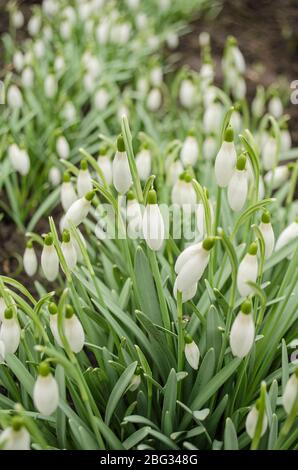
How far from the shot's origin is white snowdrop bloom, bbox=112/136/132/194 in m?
1.61

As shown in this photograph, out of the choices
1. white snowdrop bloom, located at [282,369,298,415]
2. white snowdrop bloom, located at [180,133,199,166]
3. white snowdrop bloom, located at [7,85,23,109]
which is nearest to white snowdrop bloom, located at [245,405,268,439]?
white snowdrop bloom, located at [282,369,298,415]

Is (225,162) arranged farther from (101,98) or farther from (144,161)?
(101,98)

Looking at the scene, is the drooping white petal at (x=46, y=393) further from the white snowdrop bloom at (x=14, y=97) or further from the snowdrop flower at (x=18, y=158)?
the white snowdrop bloom at (x=14, y=97)

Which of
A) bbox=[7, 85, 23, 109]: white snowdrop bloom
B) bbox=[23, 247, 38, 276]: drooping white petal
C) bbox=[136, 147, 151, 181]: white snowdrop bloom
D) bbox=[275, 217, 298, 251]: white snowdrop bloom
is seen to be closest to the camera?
bbox=[275, 217, 298, 251]: white snowdrop bloom

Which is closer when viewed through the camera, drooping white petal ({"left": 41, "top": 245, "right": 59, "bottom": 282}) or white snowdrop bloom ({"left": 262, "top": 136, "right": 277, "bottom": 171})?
drooping white petal ({"left": 41, "top": 245, "right": 59, "bottom": 282})

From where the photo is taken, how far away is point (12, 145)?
258 cm

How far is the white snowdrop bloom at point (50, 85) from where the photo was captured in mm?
3152

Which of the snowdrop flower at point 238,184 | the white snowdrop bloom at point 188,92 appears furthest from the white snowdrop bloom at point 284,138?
the snowdrop flower at point 238,184

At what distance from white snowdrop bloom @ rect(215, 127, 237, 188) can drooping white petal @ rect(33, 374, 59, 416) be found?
26.8 inches

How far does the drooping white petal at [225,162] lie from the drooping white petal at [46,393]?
26.7 inches

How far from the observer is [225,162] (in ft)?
5.35

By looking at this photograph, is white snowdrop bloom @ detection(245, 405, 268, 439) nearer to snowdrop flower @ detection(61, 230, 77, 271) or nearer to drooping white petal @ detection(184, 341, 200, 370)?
drooping white petal @ detection(184, 341, 200, 370)

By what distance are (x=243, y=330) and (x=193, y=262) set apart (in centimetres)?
19
